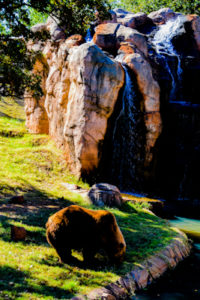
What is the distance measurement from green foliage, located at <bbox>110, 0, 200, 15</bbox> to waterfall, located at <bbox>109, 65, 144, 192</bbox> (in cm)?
2669

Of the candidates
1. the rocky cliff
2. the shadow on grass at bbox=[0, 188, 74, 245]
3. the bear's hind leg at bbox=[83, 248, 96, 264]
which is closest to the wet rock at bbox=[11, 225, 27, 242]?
the shadow on grass at bbox=[0, 188, 74, 245]

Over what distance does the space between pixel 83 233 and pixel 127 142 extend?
9867 mm

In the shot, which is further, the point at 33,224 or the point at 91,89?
the point at 91,89

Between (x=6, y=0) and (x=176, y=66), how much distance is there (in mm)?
12060

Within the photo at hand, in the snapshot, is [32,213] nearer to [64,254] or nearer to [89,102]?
[64,254]

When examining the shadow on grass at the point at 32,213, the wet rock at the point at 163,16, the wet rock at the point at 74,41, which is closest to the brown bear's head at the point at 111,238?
the shadow on grass at the point at 32,213

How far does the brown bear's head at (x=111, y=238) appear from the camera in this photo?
5375mm

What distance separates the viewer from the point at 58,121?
1641 cm

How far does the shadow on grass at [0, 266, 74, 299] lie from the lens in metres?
4.08

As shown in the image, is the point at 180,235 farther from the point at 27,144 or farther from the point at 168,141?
the point at 27,144

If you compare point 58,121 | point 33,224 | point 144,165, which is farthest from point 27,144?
point 33,224

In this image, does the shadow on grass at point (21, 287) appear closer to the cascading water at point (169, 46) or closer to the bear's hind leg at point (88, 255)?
the bear's hind leg at point (88, 255)

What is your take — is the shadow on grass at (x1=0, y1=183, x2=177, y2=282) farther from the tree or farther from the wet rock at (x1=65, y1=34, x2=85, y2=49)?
the wet rock at (x1=65, y1=34, x2=85, y2=49)

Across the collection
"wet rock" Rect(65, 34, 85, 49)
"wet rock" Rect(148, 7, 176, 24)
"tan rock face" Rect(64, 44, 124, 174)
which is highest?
"wet rock" Rect(148, 7, 176, 24)
